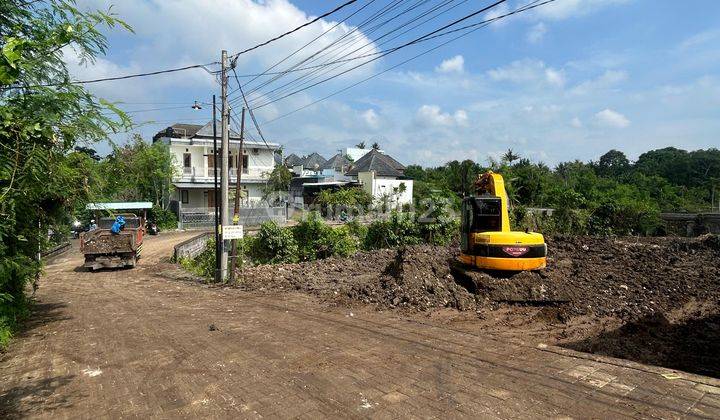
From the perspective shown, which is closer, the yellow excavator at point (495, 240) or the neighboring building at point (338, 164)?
the yellow excavator at point (495, 240)

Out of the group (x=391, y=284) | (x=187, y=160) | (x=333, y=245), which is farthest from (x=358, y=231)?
(x=187, y=160)

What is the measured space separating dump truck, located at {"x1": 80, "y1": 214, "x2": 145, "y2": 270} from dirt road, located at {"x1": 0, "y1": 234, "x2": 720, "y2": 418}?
9.44 metres

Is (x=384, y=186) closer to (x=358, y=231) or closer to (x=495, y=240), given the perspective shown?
(x=358, y=231)

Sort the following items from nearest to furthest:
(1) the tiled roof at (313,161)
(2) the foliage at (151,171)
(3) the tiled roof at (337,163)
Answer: (2) the foliage at (151,171), (3) the tiled roof at (337,163), (1) the tiled roof at (313,161)

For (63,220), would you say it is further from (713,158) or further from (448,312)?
(713,158)

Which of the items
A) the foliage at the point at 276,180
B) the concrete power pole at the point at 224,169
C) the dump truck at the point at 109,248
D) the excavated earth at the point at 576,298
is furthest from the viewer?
the foliage at the point at 276,180

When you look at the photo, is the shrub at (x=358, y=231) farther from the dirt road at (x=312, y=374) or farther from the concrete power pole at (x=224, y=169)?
the dirt road at (x=312, y=374)

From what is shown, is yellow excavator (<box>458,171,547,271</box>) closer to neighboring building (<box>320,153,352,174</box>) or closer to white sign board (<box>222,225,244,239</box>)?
white sign board (<box>222,225,244,239</box>)

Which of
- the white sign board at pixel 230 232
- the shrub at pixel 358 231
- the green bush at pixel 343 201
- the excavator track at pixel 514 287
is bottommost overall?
the excavator track at pixel 514 287

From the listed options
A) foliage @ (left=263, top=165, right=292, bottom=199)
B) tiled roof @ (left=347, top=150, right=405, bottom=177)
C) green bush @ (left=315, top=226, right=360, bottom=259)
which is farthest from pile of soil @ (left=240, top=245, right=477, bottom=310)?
tiled roof @ (left=347, top=150, right=405, bottom=177)

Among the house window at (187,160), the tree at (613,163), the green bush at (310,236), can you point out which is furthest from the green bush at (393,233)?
the tree at (613,163)

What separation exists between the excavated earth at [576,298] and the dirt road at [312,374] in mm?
976

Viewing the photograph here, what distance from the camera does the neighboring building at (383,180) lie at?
1777 inches

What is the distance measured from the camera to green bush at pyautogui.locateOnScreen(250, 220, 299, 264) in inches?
752
